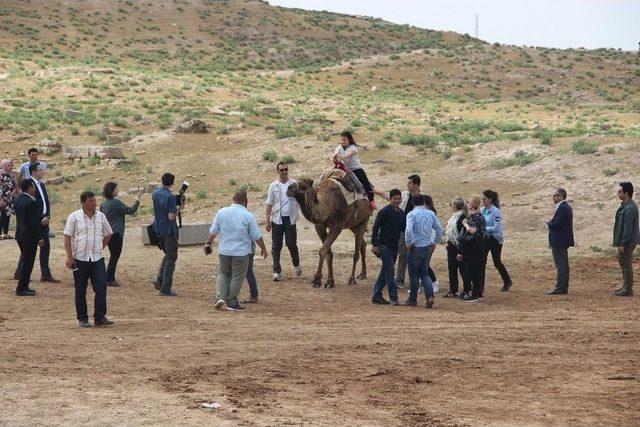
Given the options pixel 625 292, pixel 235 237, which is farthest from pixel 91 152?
pixel 625 292

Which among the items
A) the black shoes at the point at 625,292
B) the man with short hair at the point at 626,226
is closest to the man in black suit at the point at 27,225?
the man with short hair at the point at 626,226

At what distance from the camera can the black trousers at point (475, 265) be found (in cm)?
1811

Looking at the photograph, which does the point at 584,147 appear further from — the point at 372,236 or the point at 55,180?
the point at 372,236

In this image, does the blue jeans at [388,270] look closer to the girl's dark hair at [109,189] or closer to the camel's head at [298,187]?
the camel's head at [298,187]

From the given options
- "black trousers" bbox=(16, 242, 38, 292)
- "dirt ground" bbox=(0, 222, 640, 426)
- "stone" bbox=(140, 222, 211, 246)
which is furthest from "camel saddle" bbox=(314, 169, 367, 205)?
"stone" bbox=(140, 222, 211, 246)

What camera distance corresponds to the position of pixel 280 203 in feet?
65.9

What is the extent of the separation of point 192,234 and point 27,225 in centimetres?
770

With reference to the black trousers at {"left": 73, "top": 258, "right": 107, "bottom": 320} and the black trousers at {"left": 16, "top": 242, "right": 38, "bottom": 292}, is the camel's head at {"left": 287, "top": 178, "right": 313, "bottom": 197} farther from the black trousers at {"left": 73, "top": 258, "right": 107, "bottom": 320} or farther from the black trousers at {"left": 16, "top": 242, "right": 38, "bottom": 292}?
the black trousers at {"left": 73, "top": 258, "right": 107, "bottom": 320}

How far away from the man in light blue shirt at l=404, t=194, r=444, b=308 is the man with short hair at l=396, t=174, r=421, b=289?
72cm

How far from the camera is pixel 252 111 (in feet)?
157

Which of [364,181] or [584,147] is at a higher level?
[584,147]

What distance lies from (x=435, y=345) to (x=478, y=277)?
4.50 meters

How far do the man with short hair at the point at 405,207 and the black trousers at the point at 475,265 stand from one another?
3.35ft

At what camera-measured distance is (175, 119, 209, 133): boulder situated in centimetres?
4094
